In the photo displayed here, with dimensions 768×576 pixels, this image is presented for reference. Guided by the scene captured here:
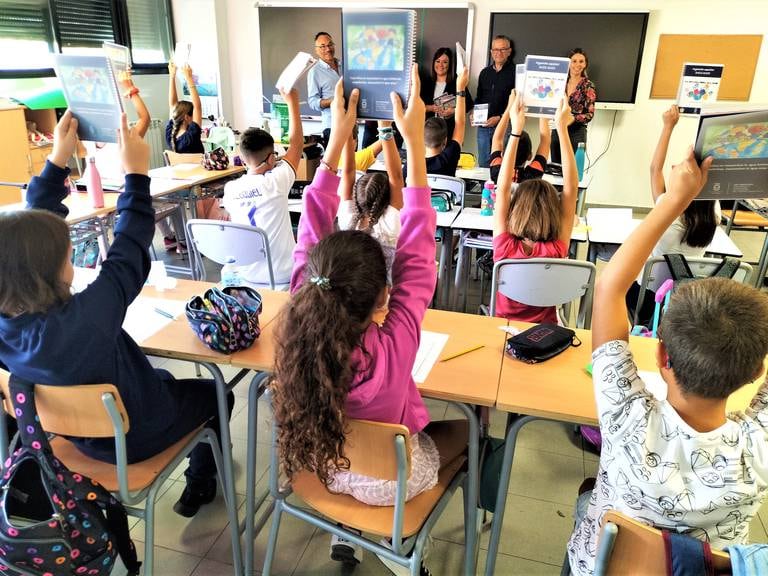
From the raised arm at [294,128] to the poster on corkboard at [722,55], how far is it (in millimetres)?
4619

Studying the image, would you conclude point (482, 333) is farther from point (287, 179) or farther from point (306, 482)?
point (287, 179)

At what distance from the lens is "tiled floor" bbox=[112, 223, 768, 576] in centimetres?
180

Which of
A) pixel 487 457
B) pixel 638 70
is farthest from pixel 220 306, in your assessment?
pixel 638 70

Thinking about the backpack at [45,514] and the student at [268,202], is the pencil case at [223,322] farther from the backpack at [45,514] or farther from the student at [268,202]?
the student at [268,202]

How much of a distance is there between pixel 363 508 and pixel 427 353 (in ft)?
1.55

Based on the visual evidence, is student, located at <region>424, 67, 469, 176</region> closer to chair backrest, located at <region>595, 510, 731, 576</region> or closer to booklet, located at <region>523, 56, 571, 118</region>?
booklet, located at <region>523, 56, 571, 118</region>

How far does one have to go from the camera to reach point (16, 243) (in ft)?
4.06

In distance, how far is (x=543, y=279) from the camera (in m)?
2.26

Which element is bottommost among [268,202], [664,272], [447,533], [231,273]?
[447,533]

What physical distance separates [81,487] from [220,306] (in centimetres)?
58

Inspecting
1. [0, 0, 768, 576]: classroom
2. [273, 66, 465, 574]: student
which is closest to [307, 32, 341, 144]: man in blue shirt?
[0, 0, 768, 576]: classroom

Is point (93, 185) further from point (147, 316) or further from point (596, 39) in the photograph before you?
point (596, 39)

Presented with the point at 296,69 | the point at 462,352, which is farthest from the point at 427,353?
the point at 296,69

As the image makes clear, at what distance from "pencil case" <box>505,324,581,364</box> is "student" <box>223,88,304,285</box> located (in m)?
1.48
